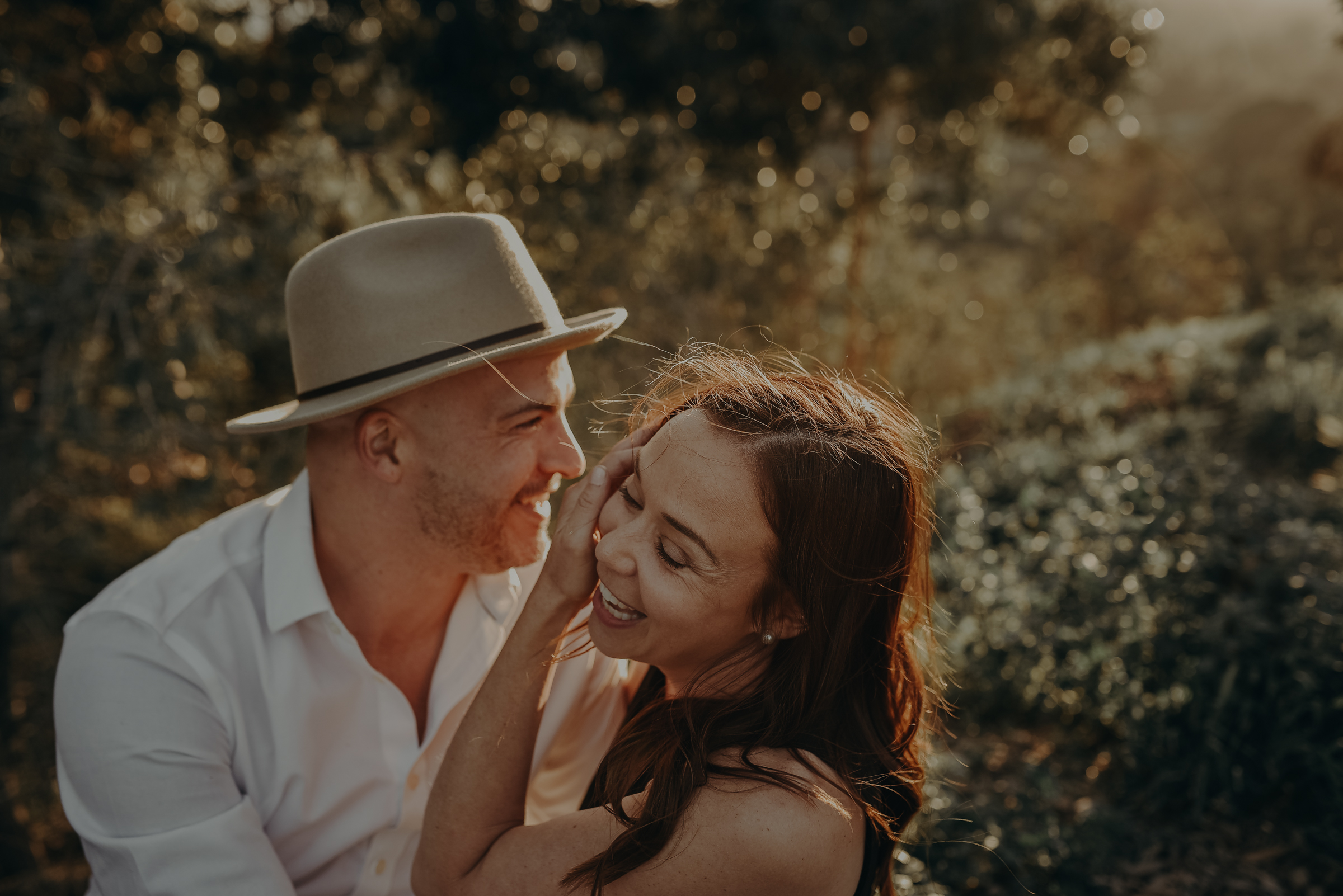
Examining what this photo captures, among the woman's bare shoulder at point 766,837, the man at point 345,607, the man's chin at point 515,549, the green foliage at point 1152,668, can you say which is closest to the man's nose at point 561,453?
the man at point 345,607

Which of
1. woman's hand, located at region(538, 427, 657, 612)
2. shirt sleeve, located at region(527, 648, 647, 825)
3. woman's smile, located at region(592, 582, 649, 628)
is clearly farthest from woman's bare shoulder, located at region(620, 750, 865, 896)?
shirt sleeve, located at region(527, 648, 647, 825)

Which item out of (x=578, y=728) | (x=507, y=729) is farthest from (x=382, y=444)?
(x=578, y=728)

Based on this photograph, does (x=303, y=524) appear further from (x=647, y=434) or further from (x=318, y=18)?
(x=318, y=18)

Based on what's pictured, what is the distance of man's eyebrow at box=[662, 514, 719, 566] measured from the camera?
5.63 feet

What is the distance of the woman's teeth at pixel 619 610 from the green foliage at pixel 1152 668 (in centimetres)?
145

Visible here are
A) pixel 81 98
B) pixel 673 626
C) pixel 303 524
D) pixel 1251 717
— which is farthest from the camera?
pixel 81 98

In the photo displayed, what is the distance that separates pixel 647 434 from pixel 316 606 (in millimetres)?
972

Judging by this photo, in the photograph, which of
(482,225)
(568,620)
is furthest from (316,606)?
(482,225)

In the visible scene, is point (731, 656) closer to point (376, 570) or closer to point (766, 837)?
point (766, 837)

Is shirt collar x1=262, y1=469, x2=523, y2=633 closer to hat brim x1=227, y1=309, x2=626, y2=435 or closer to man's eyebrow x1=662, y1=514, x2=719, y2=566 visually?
hat brim x1=227, y1=309, x2=626, y2=435

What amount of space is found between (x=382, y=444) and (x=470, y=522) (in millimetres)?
327

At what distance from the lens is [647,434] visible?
2062mm

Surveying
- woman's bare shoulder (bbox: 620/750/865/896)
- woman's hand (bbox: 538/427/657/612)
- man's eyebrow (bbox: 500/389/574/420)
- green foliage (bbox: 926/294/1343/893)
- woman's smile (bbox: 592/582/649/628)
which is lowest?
green foliage (bbox: 926/294/1343/893)

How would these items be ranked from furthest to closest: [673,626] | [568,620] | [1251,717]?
[1251,717]
[568,620]
[673,626]
